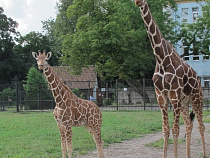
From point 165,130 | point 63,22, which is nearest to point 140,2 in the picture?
point 165,130

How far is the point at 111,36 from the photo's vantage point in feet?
96.3

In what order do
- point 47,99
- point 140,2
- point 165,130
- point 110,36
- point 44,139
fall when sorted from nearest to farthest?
point 140,2, point 165,130, point 44,139, point 47,99, point 110,36

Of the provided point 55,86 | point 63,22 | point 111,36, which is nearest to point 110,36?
point 111,36

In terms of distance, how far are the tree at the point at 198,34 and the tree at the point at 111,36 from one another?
1.63 m

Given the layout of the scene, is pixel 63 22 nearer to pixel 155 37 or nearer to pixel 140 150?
pixel 140 150

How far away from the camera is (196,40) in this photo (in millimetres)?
34125

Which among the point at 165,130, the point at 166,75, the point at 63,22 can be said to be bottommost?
the point at 165,130

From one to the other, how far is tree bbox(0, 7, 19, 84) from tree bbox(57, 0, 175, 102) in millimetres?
16291

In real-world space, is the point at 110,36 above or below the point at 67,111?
above

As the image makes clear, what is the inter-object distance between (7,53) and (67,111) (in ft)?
138

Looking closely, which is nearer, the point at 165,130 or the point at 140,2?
the point at 140,2

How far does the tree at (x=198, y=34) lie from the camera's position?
107 feet

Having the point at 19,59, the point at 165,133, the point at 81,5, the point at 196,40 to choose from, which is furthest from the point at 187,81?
the point at 19,59

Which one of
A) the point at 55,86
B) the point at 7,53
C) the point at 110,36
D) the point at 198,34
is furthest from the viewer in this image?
the point at 7,53
